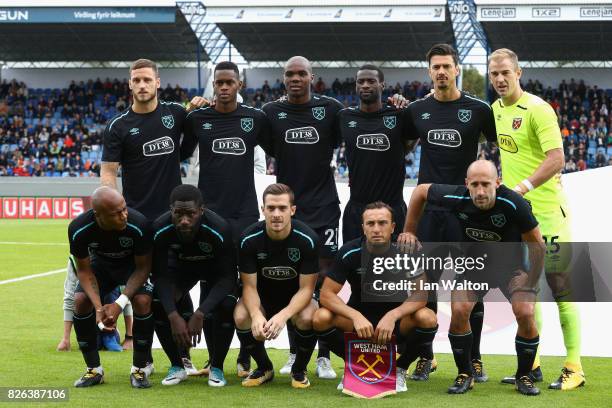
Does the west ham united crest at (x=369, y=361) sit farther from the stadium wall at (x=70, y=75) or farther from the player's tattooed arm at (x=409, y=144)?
the stadium wall at (x=70, y=75)

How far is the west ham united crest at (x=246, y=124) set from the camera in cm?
669

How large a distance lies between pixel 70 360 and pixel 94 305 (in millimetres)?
1307

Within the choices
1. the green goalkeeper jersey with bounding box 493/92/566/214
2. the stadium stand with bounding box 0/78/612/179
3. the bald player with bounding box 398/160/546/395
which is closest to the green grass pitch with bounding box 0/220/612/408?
the bald player with bounding box 398/160/546/395

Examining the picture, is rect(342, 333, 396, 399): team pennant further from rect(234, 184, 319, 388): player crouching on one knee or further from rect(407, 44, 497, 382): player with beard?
rect(407, 44, 497, 382): player with beard

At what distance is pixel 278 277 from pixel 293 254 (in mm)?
216

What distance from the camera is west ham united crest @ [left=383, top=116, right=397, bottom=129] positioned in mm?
6605

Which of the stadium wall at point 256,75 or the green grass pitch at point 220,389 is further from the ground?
the stadium wall at point 256,75

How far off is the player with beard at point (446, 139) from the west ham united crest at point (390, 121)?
7.2 inches

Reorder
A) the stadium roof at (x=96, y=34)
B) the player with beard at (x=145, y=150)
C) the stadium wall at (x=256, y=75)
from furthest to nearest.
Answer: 1. the stadium wall at (x=256, y=75)
2. the stadium roof at (x=96, y=34)
3. the player with beard at (x=145, y=150)

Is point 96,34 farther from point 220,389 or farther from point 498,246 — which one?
point 498,246

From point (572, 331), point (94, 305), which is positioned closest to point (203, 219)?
point (94, 305)

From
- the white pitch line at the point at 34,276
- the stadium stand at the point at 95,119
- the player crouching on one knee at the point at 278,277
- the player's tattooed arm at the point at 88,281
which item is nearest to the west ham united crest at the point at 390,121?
the player crouching on one knee at the point at 278,277

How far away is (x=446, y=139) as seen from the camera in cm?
636

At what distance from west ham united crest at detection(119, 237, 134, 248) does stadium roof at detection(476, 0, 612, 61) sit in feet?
79.0
